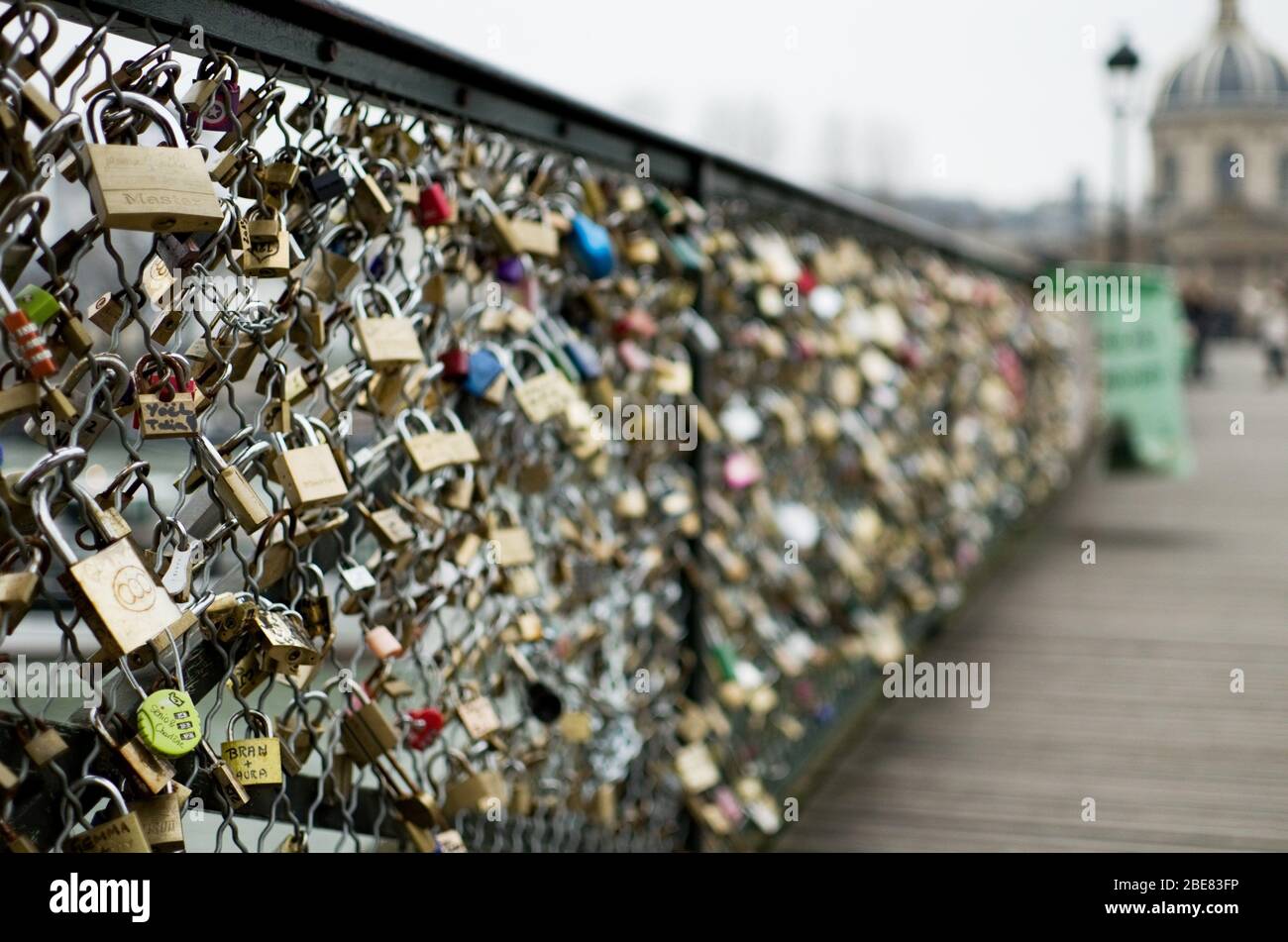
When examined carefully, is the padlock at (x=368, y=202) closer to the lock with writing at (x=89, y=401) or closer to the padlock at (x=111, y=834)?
the lock with writing at (x=89, y=401)

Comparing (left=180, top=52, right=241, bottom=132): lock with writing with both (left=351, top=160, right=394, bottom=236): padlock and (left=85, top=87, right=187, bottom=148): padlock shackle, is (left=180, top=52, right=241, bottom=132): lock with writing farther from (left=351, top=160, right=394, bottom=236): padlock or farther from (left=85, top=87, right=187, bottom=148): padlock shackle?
(left=351, top=160, right=394, bottom=236): padlock

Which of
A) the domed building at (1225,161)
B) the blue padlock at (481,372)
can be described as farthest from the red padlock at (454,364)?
the domed building at (1225,161)

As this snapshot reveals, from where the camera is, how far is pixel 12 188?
1.00 m

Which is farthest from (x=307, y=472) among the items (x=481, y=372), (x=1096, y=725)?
(x=1096, y=725)

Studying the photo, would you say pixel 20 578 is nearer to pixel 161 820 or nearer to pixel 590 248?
pixel 161 820

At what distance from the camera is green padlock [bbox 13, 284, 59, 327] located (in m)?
1.03

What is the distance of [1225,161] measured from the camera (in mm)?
42562

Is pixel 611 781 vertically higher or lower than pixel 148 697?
lower

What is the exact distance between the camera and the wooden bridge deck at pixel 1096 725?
9.43 feet

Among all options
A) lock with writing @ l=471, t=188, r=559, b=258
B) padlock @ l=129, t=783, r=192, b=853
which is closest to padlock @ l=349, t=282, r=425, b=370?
lock with writing @ l=471, t=188, r=559, b=258
